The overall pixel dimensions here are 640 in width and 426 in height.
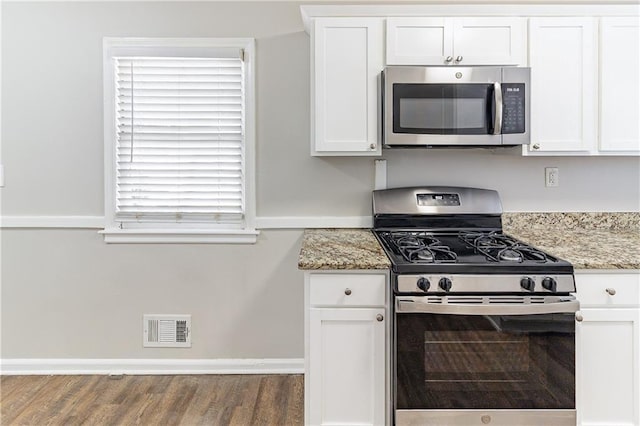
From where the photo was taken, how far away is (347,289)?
1864mm

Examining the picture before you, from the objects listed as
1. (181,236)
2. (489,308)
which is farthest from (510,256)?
(181,236)

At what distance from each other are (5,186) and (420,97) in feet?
7.91

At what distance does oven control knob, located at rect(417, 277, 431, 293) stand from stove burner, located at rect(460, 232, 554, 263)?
0.32m

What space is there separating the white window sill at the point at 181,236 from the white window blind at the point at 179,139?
0.08 meters

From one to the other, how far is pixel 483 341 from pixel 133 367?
6.65ft

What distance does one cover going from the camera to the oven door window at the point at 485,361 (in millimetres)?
1772

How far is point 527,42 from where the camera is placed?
2.35m

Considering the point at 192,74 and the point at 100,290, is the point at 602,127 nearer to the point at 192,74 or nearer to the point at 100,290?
the point at 192,74

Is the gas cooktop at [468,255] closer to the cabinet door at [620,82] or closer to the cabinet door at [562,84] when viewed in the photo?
the cabinet door at [562,84]

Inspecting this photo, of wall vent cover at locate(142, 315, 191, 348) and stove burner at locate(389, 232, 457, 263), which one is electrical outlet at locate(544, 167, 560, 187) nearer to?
stove burner at locate(389, 232, 457, 263)

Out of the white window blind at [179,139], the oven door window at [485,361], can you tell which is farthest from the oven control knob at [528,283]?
the white window blind at [179,139]

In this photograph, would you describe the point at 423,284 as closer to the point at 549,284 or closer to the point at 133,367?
the point at 549,284

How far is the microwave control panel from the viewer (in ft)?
7.46

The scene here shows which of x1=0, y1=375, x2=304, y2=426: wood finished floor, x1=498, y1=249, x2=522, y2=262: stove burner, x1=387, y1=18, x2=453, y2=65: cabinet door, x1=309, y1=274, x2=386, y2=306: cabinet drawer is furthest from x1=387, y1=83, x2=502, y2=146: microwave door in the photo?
x1=0, y1=375, x2=304, y2=426: wood finished floor
